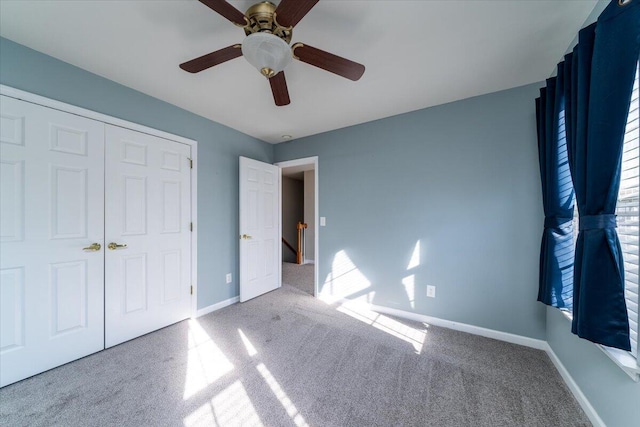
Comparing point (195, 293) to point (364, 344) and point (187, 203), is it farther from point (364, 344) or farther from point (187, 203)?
point (364, 344)

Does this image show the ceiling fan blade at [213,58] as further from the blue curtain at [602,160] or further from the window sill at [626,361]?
the window sill at [626,361]

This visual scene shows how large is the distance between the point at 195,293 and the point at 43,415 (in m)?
1.37

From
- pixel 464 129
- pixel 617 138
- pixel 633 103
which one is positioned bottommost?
pixel 617 138

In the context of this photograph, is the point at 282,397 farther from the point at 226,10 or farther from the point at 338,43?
the point at 338,43

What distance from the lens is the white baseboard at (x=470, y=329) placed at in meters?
2.05

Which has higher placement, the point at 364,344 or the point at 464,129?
the point at 464,129

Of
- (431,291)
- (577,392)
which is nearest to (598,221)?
(577,392)

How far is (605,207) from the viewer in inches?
44.0

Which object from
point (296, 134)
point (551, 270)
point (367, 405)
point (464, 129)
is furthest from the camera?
point (296, 134)

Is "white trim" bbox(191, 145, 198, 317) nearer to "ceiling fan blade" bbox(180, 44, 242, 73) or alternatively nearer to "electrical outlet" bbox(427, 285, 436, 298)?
"ceiling fan blade" bbox(180, 44, 242, 73)

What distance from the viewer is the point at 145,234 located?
2301mm

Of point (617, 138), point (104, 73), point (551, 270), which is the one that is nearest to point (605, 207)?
point (617, 138)

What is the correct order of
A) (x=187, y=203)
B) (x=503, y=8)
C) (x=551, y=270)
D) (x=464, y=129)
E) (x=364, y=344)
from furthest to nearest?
(x=187, y=203)
(x=464, y=129)
(x=364, y=344)
(x=551, y=270)
(x=503, y=8)

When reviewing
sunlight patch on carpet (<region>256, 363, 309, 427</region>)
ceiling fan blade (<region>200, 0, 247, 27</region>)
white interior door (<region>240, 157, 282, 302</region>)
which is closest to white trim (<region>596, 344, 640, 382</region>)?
sunlight patch on carpet (<region>256, 363, 309, 427</region>)
